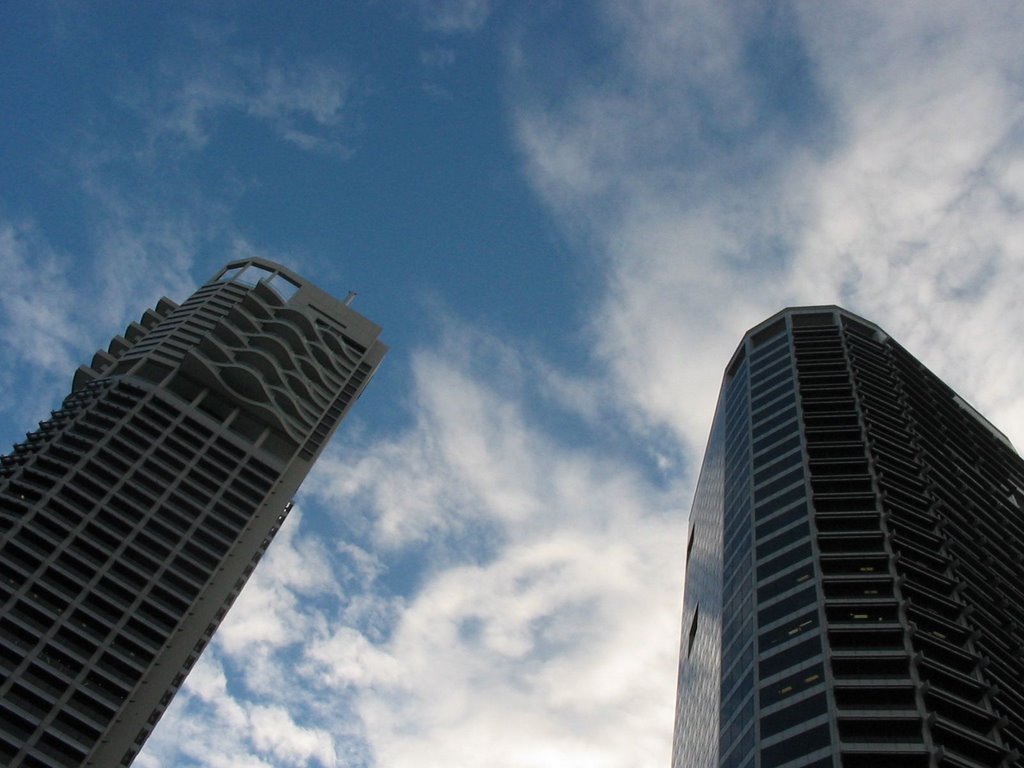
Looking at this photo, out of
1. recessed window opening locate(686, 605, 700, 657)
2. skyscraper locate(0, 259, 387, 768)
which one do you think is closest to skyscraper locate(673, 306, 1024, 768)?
recessed window opening locate(686, 605, 700, 657)

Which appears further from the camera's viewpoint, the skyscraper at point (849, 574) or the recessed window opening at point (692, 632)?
the recessed window opening at point (692, 632)

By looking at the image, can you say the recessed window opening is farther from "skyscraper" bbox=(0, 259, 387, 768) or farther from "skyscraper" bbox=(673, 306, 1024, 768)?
"skyscraper" bbox=(0, 259, 387, 768)

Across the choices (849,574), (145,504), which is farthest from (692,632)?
(145,504)

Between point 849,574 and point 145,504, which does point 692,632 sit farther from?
point 145,504

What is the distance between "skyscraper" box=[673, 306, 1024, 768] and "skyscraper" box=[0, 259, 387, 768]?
55.1 metres

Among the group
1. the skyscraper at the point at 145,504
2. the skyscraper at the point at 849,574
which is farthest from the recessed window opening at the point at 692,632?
the skyscraper at the point at 145,504

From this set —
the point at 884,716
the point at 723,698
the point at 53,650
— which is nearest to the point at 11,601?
the point at 53,650

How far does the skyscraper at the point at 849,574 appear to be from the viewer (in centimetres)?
6619

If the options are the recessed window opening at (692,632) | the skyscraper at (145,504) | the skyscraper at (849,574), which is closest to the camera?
the skyscraper at (849,574)

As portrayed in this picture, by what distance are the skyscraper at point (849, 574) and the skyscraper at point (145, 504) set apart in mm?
55078

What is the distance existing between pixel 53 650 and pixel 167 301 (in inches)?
3096

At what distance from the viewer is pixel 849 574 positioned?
262ft

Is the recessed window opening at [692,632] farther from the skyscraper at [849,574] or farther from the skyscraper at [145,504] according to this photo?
the skyscraper at [145,504]

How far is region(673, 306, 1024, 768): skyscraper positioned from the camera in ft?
217
